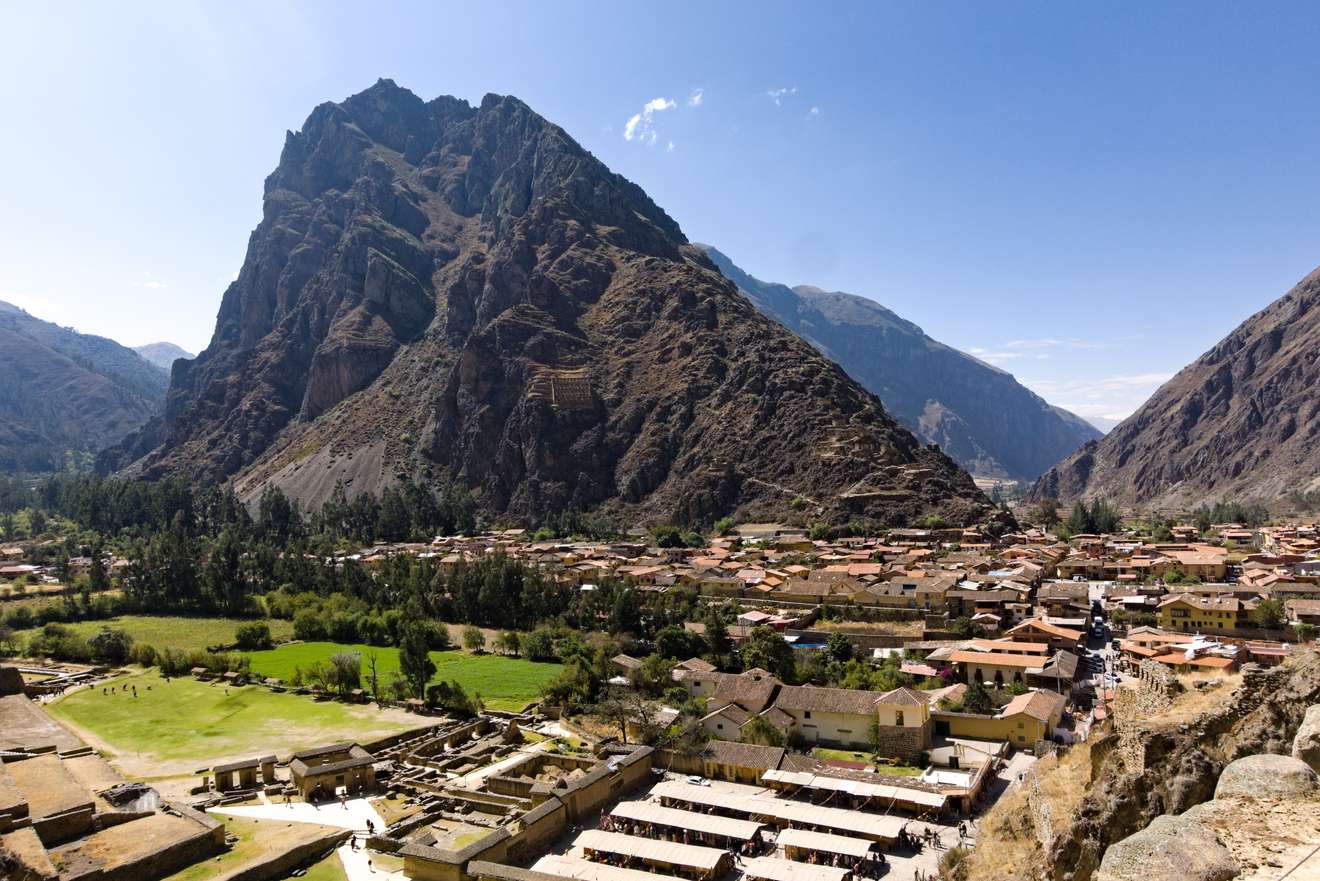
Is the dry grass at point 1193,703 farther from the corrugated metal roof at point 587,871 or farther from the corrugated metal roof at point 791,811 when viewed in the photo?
the corrugated metal roof at point 587,871

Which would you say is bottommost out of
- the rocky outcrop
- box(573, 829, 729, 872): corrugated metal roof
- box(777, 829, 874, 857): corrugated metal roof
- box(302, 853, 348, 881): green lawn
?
box(302, 853, 348, 881): green lawn

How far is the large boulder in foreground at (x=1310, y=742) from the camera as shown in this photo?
10.1m

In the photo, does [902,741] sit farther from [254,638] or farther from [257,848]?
[254,638]

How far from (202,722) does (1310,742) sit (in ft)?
180

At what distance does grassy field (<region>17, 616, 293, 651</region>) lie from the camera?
7244cm

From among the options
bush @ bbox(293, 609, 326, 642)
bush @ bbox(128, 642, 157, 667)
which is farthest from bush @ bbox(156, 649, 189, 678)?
bush @ bbox(293, 609, 326, 642)

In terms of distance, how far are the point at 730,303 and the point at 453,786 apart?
141m

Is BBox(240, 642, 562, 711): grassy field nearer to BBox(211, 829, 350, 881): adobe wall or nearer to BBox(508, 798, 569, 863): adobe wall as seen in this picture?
BBox(508, 798, 569, 863): adobe wall

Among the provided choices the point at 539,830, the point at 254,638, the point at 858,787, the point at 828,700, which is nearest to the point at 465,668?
the point at 254,638

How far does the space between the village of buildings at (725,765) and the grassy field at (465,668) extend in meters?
3.70

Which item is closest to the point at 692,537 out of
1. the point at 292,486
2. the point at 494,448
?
the point at 494,448

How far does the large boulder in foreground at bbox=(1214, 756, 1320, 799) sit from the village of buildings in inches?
310

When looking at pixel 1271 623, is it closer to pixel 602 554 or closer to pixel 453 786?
pixel 453 786

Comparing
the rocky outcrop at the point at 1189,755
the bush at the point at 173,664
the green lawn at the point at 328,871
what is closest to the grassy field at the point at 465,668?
the bush at the point at 173,664
